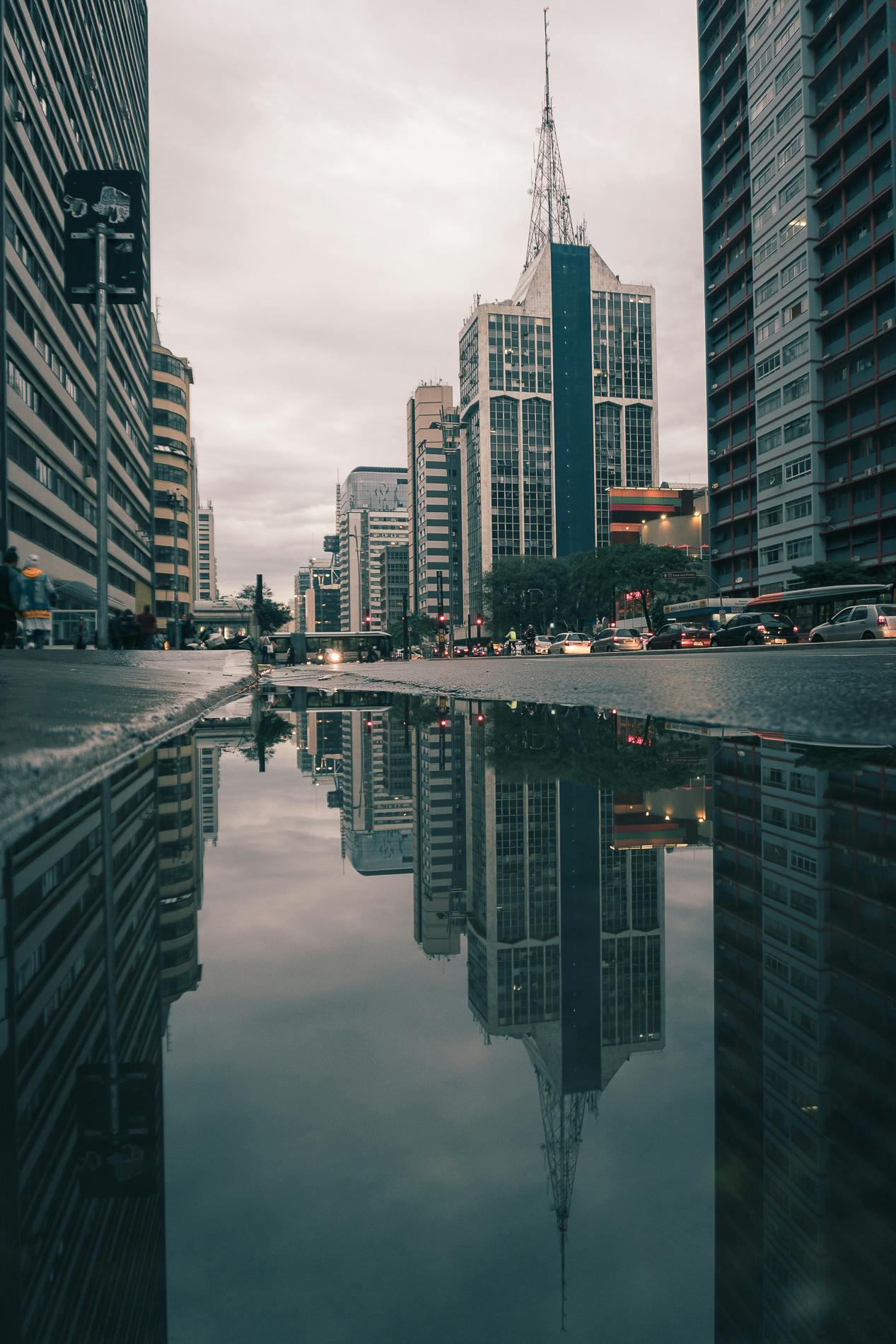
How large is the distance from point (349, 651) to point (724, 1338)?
7055 cm

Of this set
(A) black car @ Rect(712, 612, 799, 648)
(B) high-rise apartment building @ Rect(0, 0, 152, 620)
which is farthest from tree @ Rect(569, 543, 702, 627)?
(B) high-rise apartment building @ Rect(0, 0, 152, 620)

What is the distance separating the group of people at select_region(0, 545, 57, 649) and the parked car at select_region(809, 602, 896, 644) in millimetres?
26754

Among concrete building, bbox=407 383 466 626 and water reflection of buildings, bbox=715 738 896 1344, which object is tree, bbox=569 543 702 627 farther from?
water reflection of buildings, bbox=715 738 896 1344

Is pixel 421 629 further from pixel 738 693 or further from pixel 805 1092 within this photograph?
pixel 805 1092

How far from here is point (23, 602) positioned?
724 inches

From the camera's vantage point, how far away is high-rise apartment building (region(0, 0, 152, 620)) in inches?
1485

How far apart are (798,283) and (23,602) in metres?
60.4

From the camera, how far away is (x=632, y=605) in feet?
318

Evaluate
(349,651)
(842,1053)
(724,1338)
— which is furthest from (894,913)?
(349,651)

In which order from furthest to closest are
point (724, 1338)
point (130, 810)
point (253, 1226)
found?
point (130, 810) → point (253, 1226) → point (724, 1338)

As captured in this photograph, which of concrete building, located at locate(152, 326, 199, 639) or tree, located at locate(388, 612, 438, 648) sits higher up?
concrete building, located at locate(152, 326, 199, 639)

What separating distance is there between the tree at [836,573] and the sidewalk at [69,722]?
50.9 metres

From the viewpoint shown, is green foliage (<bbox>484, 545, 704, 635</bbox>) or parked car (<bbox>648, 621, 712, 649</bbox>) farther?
green foliage (<bbox>484, 545, 704, 635</bbox>)

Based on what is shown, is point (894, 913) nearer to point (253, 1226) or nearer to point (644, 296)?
point (253, 1226)
